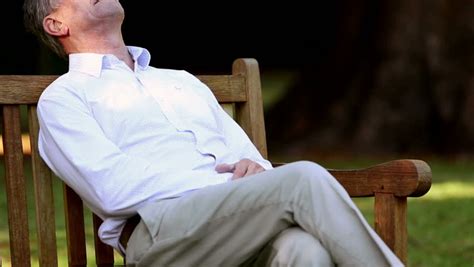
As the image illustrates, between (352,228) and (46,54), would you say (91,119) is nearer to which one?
(352,228)

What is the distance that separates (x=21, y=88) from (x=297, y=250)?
1.15 meters

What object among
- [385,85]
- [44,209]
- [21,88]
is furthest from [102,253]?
[385,85]

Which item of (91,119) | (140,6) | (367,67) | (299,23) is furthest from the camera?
(299,23)

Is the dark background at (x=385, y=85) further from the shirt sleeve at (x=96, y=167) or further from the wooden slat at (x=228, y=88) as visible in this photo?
the shirt sleeve at (x=96, y=167)

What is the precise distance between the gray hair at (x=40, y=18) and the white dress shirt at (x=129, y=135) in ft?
0.57

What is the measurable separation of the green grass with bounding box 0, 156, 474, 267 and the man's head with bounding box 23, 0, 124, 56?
83.0 inches

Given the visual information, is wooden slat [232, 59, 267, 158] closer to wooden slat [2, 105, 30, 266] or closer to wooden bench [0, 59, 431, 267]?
wooden bench [0, 59, 431, 267]

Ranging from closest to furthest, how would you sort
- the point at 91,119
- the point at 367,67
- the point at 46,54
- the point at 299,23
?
the point at 91,119
the point at 46,54
the point at 367,67
the point at 299,23

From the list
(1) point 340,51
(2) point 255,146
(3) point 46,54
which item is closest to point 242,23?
(1) point 340,51

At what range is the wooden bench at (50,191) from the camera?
144 inches

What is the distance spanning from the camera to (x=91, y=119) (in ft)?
Result: 12.6

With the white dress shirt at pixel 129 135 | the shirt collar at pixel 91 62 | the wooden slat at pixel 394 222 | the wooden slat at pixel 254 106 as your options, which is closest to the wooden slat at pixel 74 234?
the white dress shirt at pixel 129 135

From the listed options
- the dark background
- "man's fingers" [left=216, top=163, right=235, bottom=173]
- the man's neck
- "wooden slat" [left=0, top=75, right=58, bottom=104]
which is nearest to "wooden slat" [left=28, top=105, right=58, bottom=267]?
"wooden slat" [left=0, top=75, right=58, bottom=104]

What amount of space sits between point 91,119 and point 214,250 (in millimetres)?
672
